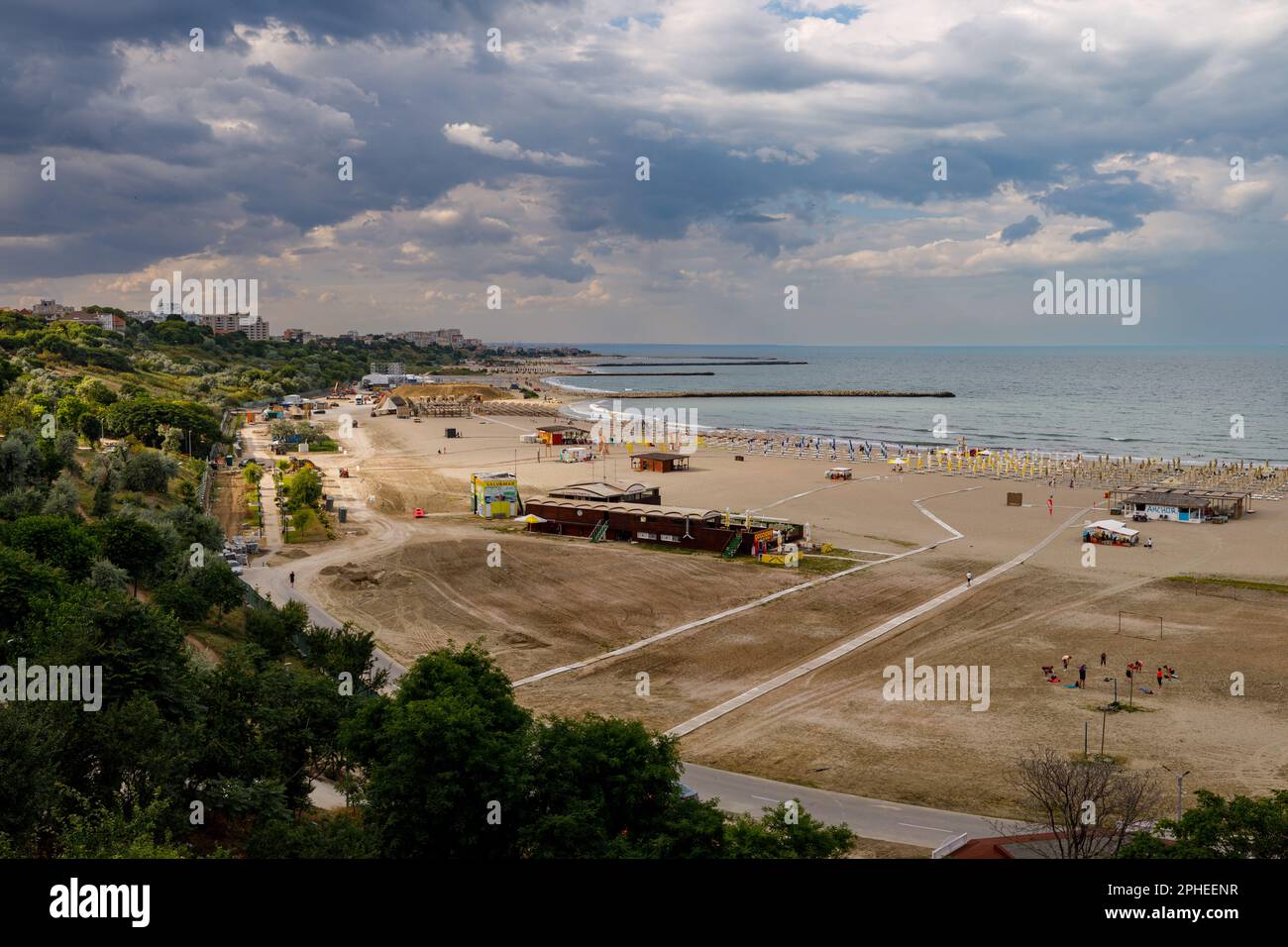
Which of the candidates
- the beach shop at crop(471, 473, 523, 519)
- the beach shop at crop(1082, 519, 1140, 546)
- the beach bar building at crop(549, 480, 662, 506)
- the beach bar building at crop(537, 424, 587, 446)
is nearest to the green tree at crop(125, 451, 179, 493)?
the beach shop at crop(471, 473, 523, 519)

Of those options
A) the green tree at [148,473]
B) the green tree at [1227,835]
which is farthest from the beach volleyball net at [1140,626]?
the green tree at [148,473]

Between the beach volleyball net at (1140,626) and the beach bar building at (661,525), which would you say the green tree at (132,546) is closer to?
the beach bar building at (661,525)

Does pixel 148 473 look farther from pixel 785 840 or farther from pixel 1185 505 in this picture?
pixel 1185 505

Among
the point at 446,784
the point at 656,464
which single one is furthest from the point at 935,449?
the point at 446,784

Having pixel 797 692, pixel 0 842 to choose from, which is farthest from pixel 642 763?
pixel 797 692

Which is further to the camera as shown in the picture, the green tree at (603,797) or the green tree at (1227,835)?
the green tree at (603,797)

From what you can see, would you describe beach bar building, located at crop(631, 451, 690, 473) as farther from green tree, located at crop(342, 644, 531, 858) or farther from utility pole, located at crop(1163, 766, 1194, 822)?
green tree, located at crop(342, 644, 531, 858)
